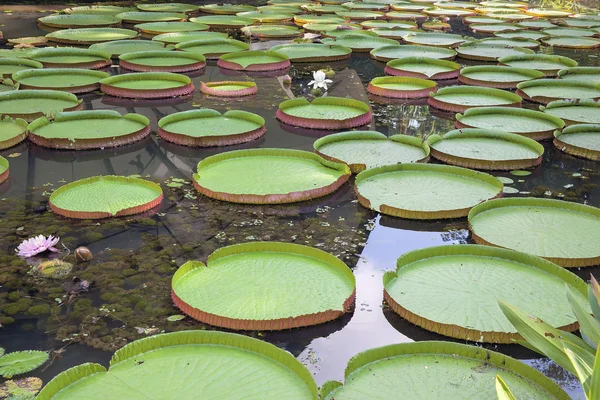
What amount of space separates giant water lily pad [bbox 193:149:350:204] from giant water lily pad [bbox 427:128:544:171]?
795 millimetres

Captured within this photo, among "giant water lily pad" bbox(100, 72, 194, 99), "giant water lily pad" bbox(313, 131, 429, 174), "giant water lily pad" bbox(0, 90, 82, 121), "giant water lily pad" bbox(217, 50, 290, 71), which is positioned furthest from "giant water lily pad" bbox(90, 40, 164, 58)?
"giant water lily pad" bbox(313, 131, 429, 174)

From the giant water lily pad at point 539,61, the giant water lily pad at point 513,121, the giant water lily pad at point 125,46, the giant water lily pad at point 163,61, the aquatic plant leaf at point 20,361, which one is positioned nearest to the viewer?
the aquatic plant leaf at point 20,361

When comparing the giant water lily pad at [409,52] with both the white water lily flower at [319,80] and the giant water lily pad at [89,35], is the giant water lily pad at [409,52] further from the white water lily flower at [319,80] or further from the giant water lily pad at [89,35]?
the giant water lily pad at [89,35]

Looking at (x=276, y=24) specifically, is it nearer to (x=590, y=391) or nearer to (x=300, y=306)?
(x=300, y=306)

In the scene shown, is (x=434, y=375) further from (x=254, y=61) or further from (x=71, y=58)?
(x=71, y=58)

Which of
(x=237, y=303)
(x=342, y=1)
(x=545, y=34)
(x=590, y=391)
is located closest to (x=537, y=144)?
(x=237, y=303)

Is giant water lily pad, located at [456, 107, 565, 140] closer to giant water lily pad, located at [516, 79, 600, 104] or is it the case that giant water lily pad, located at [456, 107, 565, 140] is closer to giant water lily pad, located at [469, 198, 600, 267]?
giant water lily pad, located at [516, 79, 600, 104]

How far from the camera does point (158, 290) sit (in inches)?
109

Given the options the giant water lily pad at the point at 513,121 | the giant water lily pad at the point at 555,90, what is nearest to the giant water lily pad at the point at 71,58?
the giant water lily pad at the point at 513,121

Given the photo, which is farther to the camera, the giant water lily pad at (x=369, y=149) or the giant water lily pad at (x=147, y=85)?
the giant water lily pad at (x=147, y=85)

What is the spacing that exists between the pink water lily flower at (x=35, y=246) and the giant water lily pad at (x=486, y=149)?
7.92 feet

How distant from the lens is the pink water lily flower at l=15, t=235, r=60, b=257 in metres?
3.00

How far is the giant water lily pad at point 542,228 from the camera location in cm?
305

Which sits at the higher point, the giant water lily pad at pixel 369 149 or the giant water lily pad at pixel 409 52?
the giant water lily pad at pixel 409 52
